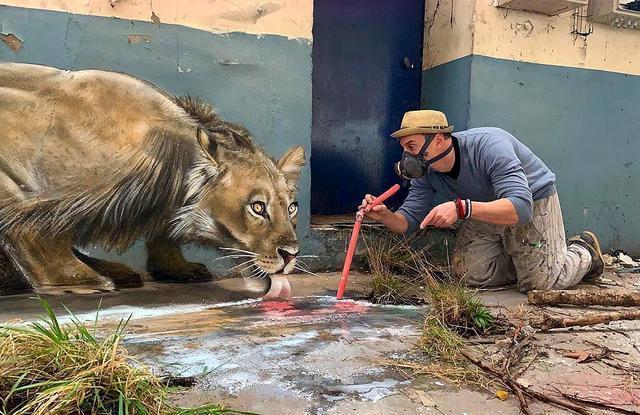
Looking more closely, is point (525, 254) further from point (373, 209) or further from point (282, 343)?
point (282, 343)

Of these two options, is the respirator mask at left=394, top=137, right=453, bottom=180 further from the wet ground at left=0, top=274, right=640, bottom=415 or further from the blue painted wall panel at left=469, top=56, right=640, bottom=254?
the blue painted wall panel at left=469, top=56, right=640, bottom=254

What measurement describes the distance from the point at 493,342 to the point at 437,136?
1.44 meters

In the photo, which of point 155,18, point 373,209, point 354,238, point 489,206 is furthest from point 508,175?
point 155,18

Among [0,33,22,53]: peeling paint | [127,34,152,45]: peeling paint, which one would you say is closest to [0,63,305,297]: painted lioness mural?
[0,33,22,53]: peeling paint

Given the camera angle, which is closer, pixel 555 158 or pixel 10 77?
pixel 10 77

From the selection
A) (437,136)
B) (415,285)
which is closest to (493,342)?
(415,285)

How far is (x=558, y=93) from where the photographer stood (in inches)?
176

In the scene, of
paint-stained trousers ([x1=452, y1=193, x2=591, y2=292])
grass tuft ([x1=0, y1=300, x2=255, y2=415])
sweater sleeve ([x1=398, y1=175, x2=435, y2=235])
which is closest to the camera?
grass tuft ([x1=0, y1=300, x2=255, y2=415])

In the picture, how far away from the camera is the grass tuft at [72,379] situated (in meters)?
1.28

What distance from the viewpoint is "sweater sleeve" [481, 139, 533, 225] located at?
3041 mm

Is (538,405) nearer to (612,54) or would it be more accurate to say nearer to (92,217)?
(92,217)

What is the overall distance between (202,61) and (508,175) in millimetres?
2122

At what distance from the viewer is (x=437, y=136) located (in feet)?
10.7

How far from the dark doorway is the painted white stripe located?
3.19 ft
